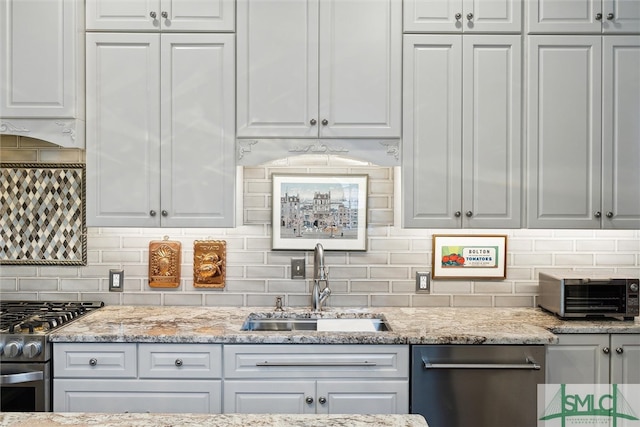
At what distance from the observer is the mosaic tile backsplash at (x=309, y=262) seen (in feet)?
9.24

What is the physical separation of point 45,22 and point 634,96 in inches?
119

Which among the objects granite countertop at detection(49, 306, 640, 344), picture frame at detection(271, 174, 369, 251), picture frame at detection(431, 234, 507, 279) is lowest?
granite countertop at detection(49, 306, 640, 344)

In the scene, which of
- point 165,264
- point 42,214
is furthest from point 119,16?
point 165,264

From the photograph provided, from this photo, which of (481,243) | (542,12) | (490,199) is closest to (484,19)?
(542,12)

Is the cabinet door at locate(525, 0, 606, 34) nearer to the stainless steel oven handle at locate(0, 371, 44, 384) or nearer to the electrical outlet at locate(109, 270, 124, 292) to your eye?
the electrical outlet at locate(109, 270, 124, 292)

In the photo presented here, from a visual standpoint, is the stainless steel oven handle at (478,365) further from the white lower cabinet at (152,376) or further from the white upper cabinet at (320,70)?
the white upper cabinet at (320,70)

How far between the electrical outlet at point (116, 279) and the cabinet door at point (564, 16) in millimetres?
2605

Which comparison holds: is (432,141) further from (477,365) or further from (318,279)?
(477,365)

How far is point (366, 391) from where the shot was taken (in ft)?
7.23

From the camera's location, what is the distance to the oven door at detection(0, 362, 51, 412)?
212cm

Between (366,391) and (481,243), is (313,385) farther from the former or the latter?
(481,243)

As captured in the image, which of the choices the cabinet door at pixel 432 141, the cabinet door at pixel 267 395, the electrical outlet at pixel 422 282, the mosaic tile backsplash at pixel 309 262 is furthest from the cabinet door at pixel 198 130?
the electrical outlet at pixel 422 282

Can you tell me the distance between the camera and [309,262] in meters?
2.84

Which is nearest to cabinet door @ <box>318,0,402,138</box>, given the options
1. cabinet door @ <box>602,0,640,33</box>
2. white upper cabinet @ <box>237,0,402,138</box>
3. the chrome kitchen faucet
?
white upper cabinet @ <box>237,0,402,138</box>
